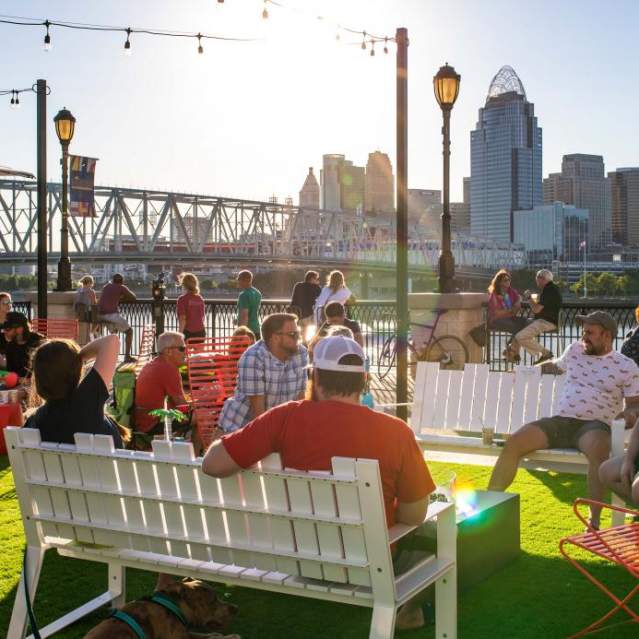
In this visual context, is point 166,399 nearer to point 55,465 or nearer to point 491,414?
point 491,414

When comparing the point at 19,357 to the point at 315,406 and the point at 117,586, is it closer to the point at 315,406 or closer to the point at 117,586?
the point at 117,586

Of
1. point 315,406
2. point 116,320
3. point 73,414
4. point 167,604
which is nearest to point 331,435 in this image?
point 315,406

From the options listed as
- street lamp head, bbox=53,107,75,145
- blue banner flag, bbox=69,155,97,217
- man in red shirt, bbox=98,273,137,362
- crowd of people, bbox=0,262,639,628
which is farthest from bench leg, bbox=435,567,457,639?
blue banner flag, bbox=69,155,97,217

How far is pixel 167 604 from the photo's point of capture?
12.1 ft

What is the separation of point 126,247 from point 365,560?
338ft

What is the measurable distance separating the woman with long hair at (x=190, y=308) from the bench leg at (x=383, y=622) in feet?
39.1

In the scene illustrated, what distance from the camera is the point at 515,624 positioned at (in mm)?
4445

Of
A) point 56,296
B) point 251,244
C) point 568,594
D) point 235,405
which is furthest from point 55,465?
point 251,244

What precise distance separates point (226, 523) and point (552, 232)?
592ft

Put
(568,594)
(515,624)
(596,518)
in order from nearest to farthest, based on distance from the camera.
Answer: (515,624)
(568,594)
(596,518)

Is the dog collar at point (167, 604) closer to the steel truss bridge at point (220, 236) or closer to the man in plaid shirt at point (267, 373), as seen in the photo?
the man in plaid shirt at point (267, 373)

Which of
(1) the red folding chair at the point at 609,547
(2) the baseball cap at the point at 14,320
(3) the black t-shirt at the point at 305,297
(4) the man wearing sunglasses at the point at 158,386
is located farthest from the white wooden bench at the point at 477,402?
(3) the black t-shirt at the point at 305,297

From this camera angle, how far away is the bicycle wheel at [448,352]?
45.4ft

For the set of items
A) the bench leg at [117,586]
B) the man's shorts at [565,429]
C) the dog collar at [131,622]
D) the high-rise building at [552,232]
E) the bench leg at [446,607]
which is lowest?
the bench leg at [117,586]
